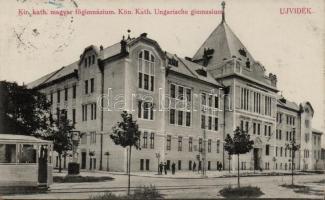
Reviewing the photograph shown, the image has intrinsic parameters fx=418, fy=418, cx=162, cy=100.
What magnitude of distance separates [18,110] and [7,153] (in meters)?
17.7

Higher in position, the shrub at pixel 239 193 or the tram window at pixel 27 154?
the tram window at pixel 27 154

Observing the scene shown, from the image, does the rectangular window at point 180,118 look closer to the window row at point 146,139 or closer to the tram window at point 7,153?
the window row at point 146,139

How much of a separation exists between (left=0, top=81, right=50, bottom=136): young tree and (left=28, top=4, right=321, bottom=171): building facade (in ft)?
11.6

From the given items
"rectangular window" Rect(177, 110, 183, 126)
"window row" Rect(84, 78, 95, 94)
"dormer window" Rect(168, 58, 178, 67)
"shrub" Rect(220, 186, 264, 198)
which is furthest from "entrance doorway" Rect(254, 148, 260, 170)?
"shrub" Rect(220, 186, 264, 198)

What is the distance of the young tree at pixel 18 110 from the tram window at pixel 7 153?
16.1 meters

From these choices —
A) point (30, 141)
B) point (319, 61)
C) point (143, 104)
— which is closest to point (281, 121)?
point (143, 104)

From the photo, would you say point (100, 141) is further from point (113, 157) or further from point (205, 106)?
A: point (205, 106)

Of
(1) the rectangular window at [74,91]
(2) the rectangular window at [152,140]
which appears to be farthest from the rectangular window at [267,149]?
(1) the rectangular window at [74,91]

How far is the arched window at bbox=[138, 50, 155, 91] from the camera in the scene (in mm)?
40219

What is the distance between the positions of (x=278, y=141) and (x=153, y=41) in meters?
32.3

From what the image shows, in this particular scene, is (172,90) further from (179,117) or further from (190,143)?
(190,143)

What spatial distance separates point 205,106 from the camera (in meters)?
49.6

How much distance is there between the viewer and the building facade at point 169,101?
39.5 meters

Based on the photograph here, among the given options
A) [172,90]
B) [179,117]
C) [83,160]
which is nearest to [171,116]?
[179,117]
